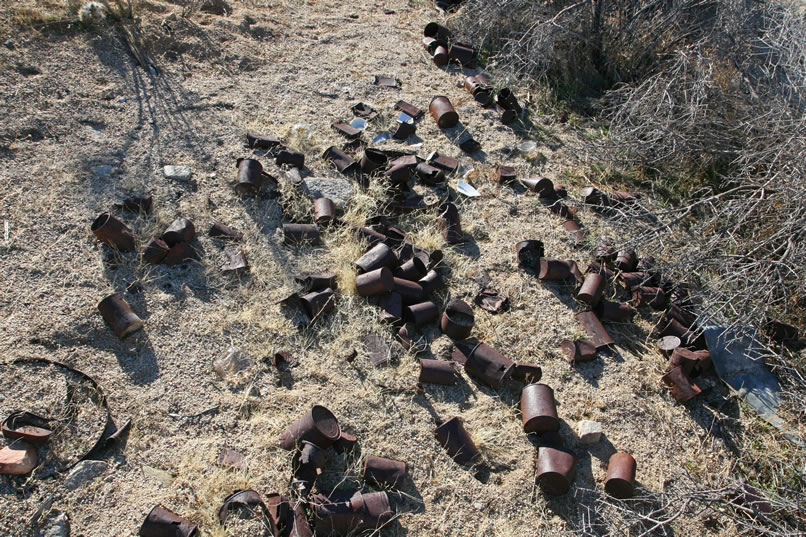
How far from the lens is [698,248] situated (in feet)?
13.8

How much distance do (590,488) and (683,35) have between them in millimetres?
4884

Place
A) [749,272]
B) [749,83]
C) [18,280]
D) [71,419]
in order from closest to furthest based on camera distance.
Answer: [71,419] < [18,280] < [749,272] < [749,83]

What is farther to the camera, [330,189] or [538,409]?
[330,189]

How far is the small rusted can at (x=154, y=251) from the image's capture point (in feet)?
13.0

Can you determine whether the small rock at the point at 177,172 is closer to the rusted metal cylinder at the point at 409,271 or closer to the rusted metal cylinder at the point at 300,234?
the rusted metal cylinder at the point at 300,234

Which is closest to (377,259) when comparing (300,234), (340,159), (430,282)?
(430,282)

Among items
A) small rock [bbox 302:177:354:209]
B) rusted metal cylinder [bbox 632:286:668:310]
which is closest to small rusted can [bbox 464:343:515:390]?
rusted metal cylinder [bbox 632:286:668:310]

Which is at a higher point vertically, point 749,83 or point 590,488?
point 749,83

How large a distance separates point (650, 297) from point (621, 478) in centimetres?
158

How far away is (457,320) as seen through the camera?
385 cm

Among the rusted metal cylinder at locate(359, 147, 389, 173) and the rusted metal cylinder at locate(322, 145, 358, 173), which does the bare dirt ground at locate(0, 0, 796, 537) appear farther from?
the rusted metal cylinder at locate(359, 147, 389, 173)

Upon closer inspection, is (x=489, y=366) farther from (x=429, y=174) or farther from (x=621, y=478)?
(x=429, y=174)

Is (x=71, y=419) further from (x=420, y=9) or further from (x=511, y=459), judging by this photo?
(x=420, y=9)

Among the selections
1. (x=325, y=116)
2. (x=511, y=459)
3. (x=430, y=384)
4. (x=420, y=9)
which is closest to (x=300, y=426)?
(x=430, y=384)
